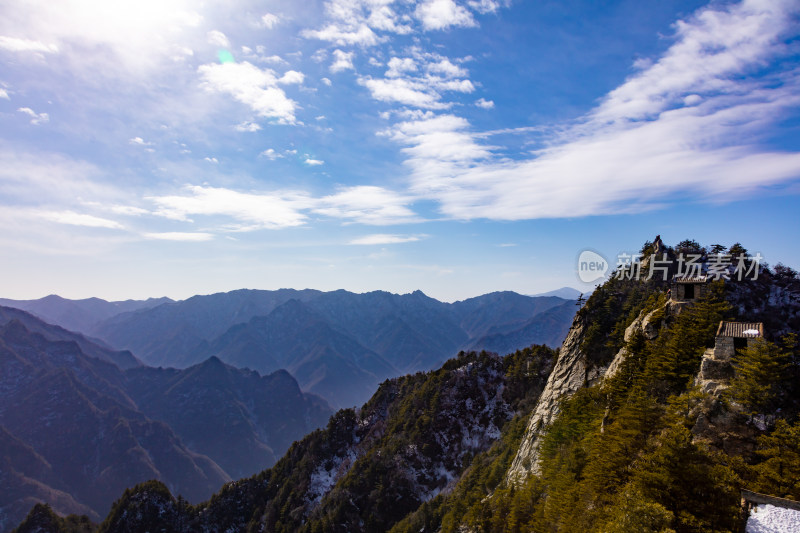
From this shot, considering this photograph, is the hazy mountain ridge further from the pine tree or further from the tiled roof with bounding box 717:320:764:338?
the tiled roof with bounding box 717:320:764:338

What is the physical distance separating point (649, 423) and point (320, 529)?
320ft

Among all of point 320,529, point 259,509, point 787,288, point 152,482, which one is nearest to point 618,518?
point 787,288

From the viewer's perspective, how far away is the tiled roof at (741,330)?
113 ft

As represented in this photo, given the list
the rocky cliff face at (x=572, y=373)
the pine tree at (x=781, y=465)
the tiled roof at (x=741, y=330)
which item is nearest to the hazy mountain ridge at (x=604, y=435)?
the pine tree at (x=781, y=465)

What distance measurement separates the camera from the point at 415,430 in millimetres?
115000

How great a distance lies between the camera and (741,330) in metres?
35.4

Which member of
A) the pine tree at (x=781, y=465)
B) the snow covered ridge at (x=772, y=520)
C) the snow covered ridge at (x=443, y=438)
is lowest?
the snow covered ridge at (x=443, y=438)

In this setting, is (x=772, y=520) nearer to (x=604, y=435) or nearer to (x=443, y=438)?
(x=604, y=435)

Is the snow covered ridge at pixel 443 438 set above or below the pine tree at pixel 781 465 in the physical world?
below

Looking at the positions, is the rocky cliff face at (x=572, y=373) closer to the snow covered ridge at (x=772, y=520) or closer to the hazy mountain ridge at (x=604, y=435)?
the hazy mountain ridge at (x=604, y=435)

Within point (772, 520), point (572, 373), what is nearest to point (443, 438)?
point (572, 373)

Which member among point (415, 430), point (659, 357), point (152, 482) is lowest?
point (152, 482)

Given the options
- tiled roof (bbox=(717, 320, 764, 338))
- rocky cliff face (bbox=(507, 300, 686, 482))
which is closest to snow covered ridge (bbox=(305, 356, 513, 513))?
rocky cliff face (bbox=(507, 300, 686, 482))

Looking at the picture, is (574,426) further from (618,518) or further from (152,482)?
(152,482)
